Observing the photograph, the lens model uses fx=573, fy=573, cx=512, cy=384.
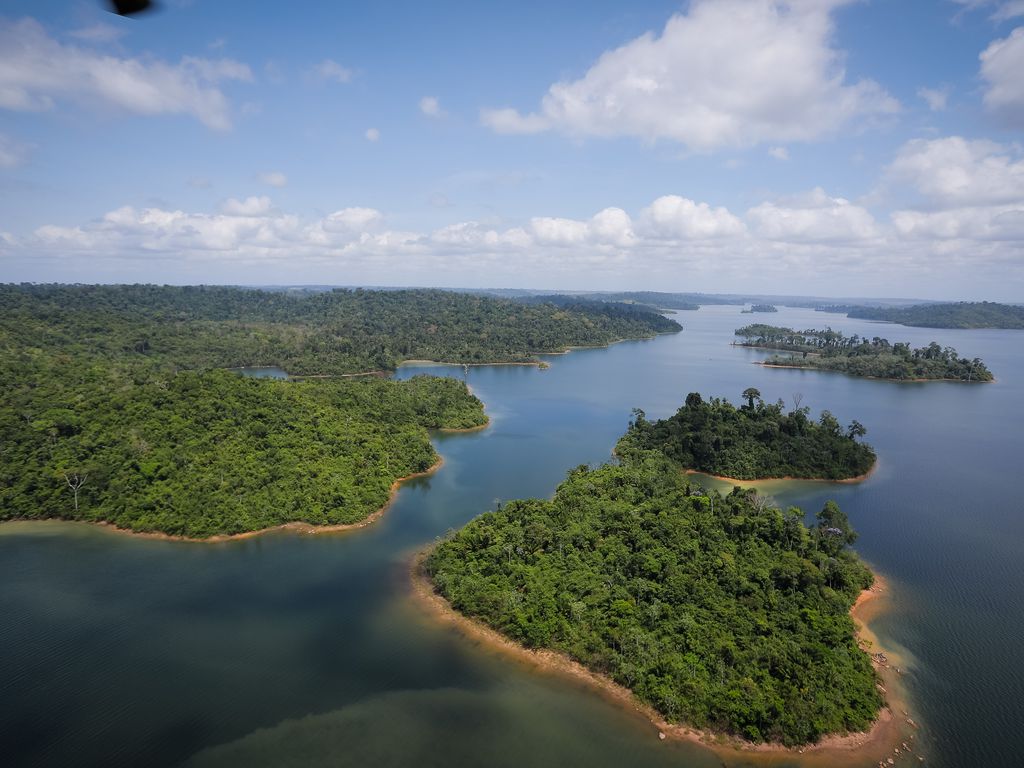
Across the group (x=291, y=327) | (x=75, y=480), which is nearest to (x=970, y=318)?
(x=291, y=327)

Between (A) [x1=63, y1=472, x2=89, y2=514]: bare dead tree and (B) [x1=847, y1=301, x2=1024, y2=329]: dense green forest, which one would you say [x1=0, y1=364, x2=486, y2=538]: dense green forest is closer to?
(A) [x1=63, y1=472, x2=89, y2=514]: bare dead tree

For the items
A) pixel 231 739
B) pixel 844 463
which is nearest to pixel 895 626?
pixel 844 463

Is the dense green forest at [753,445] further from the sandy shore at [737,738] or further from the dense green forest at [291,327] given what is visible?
the dense green forest at [291,327]

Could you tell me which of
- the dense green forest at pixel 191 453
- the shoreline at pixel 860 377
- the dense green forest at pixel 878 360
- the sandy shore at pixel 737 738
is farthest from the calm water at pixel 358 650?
the dense green forest at pixel 878 360

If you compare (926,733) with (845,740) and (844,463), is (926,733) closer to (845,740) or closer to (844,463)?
(845,740)

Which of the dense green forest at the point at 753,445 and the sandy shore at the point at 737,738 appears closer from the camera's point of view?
the sandy shore at the point at 737,738

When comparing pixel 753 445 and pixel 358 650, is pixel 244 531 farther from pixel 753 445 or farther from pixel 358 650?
pixel 753 445
